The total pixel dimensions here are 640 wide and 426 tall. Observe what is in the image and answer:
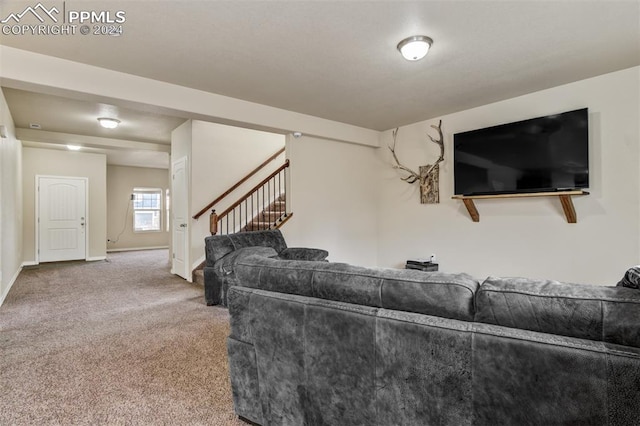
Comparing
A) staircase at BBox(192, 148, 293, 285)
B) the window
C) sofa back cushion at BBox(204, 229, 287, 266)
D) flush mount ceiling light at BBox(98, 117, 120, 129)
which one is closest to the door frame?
the window

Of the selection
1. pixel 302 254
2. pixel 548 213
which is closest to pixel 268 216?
pixel 302 254

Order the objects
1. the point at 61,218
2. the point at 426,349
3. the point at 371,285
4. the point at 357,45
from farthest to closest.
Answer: the point at 61,218 → the point at 357,45 → the point at 371,285 → the point at 426,349

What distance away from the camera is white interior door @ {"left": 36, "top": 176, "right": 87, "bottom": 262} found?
23.8ft

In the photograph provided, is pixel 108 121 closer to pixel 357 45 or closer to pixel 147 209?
pixel 357 45

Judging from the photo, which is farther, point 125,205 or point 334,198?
point 125,205

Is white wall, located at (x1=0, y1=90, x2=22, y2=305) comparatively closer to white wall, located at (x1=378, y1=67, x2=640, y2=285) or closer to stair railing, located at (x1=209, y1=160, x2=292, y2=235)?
stair railing, located at (x1=209, y1=160, x2=292, y2=235)

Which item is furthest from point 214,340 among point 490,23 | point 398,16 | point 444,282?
point 490,23

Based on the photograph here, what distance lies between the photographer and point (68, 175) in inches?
299

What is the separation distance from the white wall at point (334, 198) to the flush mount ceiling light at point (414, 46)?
2.42 meters

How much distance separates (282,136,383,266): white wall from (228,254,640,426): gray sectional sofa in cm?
336

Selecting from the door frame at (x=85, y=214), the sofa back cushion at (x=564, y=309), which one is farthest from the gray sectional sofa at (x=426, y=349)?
the door frame at (x=85, y=214)

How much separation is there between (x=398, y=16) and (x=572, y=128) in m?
2.41

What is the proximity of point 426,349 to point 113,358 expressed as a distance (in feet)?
8.10

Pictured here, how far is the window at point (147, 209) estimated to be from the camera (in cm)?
1005
